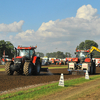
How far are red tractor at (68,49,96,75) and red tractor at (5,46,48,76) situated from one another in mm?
4537

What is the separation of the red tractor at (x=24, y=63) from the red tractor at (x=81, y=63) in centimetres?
454

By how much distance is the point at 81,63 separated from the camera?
81.8 ft

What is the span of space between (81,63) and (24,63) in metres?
8.11

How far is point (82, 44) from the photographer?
187 metres

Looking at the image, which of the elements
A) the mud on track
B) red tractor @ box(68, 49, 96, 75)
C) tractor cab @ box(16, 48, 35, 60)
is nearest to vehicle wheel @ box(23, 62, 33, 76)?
the mud on track

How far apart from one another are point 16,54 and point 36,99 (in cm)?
1338

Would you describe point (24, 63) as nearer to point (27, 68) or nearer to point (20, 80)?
point (27, 68)

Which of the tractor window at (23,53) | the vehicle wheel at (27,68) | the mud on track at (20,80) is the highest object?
the tractor window at (23,53)

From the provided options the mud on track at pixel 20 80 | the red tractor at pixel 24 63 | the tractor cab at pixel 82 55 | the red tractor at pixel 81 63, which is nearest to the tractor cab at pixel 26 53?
the red tractor at pixel 24 63

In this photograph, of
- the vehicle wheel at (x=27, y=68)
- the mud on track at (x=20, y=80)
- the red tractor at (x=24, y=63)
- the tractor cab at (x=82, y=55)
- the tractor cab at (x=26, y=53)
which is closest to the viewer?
the mud on track at (x=20, y=80)

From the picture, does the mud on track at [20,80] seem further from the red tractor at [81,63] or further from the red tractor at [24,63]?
the red tractor at [81,63]

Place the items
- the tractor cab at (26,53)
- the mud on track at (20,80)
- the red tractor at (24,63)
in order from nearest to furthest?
the mud on track at (20,80)
the red tractor at (24,63)
the tractor cab at (26,53)

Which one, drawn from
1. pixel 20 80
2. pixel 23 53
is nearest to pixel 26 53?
pixel 23 53

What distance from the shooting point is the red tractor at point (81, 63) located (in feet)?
76.7
